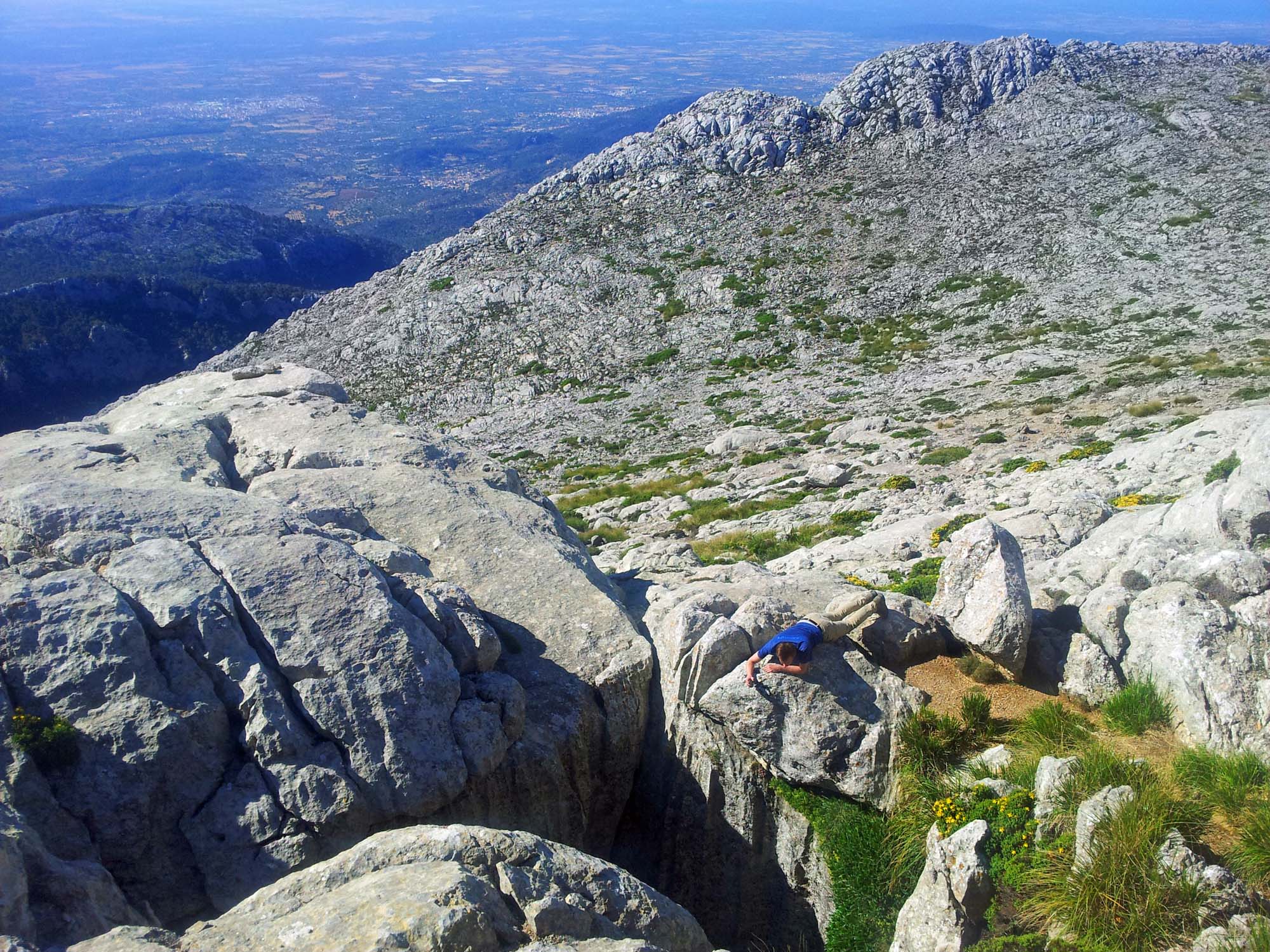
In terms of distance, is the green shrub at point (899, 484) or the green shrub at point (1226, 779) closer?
the green shrub at point (1226, 779)

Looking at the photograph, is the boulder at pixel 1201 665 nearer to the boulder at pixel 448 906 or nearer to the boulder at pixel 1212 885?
the boulder at pixel 1212 885

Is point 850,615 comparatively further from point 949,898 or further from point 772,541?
point 772,541

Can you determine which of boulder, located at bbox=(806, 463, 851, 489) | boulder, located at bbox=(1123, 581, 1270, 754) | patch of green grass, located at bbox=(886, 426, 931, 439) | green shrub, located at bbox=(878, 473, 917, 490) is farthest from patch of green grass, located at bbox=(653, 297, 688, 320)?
boulder, located at bbox=(1123, 581, 1270, 754)

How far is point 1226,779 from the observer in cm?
1113

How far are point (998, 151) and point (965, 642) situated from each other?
8555cm

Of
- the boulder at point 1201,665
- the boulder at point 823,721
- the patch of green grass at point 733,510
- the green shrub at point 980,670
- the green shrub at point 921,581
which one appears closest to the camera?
the boulder at point 1201,665

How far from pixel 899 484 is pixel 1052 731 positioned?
2158 cm

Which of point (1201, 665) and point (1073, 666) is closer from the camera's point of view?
point (1201, 665)

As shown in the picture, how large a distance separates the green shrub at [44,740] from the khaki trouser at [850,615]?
42.2ft

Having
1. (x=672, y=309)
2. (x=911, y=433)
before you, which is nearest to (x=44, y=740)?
(x=911, y=433)

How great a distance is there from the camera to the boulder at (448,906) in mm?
8961

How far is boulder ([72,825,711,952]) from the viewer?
896 cm

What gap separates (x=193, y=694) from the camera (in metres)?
12.9

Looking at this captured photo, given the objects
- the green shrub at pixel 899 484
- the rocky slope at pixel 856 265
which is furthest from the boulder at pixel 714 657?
the rocky slope at pixel 856 265
